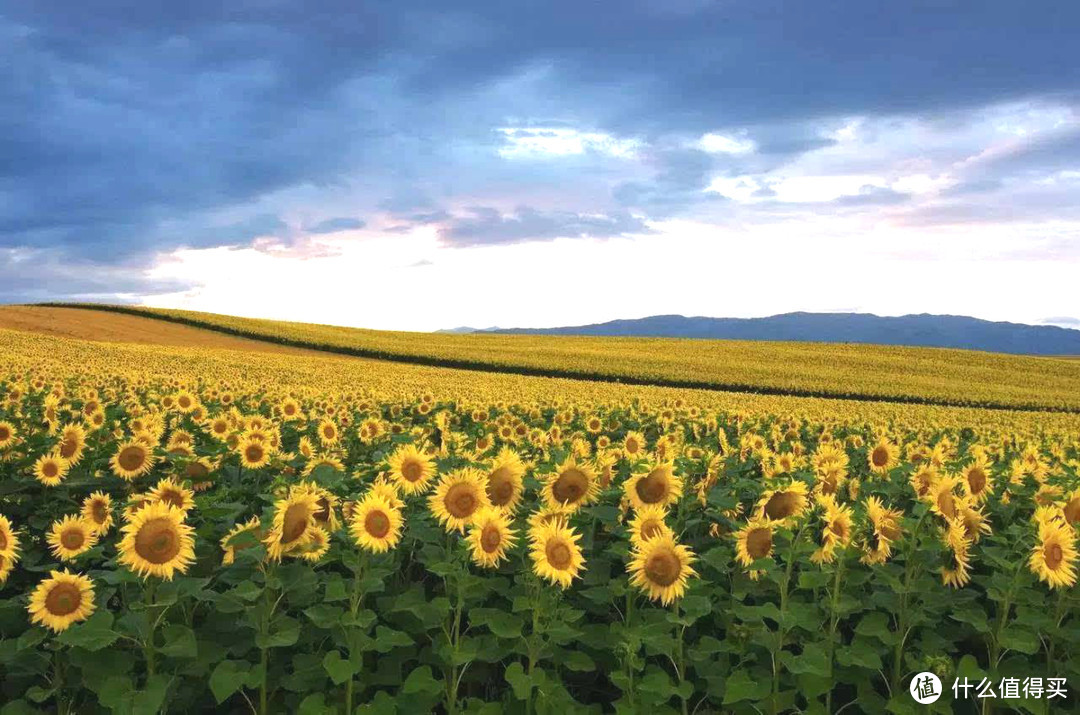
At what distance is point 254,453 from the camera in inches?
291

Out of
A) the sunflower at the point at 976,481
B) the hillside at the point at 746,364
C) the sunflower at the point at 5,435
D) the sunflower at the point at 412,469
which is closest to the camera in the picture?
the sunflower at the point at 412,469

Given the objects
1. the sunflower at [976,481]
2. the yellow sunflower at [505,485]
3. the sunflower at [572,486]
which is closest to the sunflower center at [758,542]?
the sunflower at [572,486]

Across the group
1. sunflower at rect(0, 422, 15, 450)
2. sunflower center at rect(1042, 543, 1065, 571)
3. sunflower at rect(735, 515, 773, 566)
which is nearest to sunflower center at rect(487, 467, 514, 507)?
sunflower at rect(735, 515, 773, 566)

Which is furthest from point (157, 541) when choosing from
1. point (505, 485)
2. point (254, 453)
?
point (254, 453)

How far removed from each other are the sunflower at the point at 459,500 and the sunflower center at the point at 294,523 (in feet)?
2.60

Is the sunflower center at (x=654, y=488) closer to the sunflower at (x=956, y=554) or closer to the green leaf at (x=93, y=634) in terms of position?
the sunflower at (x=956, y=554)

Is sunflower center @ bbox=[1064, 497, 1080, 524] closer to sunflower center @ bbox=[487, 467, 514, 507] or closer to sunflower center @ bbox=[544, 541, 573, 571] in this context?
sunflower center @ bbox=[544, 541, 573, 571]

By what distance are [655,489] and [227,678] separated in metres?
2.74

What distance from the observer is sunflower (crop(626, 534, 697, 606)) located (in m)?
4.63

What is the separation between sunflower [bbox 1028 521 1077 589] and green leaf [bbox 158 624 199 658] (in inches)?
194

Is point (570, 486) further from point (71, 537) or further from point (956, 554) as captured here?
point (71, 537)

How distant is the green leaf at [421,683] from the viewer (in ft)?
14.6

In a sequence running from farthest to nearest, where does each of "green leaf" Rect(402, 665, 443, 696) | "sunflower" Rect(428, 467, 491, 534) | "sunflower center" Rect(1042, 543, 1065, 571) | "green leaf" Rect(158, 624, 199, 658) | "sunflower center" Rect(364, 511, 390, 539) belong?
"sunflower center" Rect(1042, 543, 1065, 571) < "sunflower" Rect(428, 467, 491, 534) < "sunflower center" Rect(364, 511, 390, 539) < "green leaf" Rect(402, 665, 443, 696) < "green leaf" Rect(158, 624, 199, 658)

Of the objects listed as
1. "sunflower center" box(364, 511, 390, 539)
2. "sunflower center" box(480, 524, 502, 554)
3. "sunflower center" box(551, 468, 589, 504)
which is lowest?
"sunflower center" box(480, 524, 502, 554)
